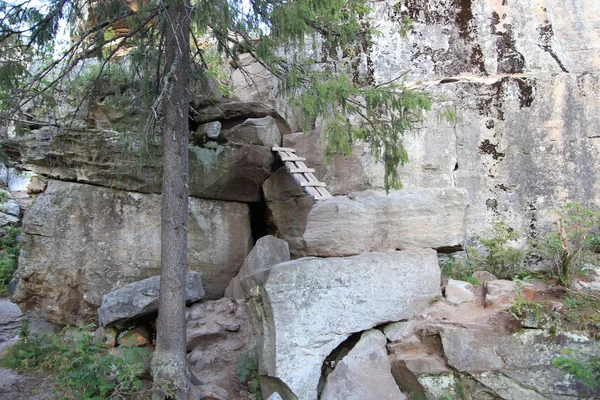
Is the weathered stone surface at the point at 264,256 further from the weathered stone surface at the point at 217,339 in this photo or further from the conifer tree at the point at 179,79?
the conifer tree at the point at 179,79

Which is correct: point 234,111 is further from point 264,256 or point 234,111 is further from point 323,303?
point 323,303

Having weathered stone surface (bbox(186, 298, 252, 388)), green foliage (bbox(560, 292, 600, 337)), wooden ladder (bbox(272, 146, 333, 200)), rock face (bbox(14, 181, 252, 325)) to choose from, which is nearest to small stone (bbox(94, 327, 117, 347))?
rock face (bbox(14, 181, 252, 325))

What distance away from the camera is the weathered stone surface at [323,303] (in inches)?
222

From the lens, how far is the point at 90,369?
5953 millimetres

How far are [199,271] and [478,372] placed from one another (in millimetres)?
4836

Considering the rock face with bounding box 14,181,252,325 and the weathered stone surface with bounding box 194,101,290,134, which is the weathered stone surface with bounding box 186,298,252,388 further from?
the weathered stone surface with bounding box 194,101,290,134

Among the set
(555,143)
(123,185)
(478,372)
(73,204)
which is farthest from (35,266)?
(555,143)

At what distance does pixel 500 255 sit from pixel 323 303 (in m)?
3.17

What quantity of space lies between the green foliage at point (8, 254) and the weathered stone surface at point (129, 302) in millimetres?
5261

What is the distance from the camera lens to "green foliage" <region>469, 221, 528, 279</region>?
295 inches

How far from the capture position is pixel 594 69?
27.8 ft

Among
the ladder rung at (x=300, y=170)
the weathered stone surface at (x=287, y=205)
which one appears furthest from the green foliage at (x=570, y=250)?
the weathered stone surface at (x=287, y=205)

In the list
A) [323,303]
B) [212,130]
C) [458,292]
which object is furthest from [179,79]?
[458,292]

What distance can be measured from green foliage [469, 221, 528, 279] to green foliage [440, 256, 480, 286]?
7.4 inches
